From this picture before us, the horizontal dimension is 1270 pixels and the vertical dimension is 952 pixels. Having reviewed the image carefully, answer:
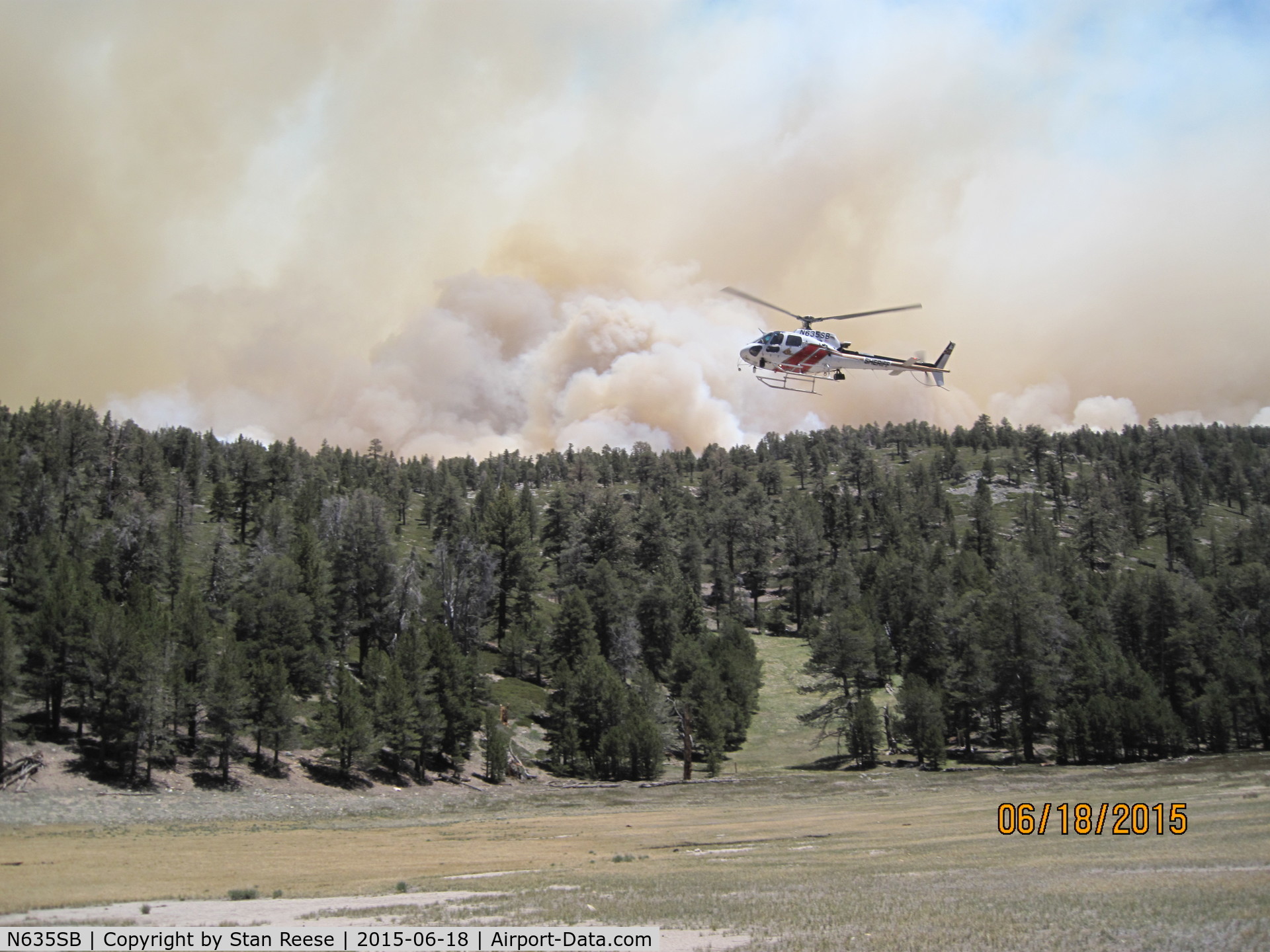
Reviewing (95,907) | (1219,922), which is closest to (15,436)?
(95,907)

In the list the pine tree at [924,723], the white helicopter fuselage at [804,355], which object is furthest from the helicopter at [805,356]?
the pine tree at [924,723]

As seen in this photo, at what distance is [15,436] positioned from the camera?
173875 millimetres

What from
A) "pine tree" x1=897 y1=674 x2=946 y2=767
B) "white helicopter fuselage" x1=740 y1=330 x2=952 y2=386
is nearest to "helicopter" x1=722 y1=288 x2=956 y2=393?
"white helicopter fuselage" x1=740 y1=330 x2=952 y2=386

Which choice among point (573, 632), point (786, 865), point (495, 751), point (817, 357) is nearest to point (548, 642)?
point (573, 632)

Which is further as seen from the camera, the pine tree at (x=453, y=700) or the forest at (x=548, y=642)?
the pine tree at (x=453, y=700)

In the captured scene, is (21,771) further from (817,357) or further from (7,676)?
(817,357)

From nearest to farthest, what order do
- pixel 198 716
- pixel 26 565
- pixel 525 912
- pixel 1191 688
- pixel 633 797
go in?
pixel 525 912 → pixel 633 797 → pixel 198 716 → pixel 26 565 → pixel 1191 688

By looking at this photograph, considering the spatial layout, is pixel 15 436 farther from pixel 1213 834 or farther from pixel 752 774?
pixel 1213 834

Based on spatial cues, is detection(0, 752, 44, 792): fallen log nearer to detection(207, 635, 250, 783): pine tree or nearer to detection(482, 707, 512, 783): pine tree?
detection(207, 635, 250, 783): pine tree

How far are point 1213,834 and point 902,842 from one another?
36.8 feet
